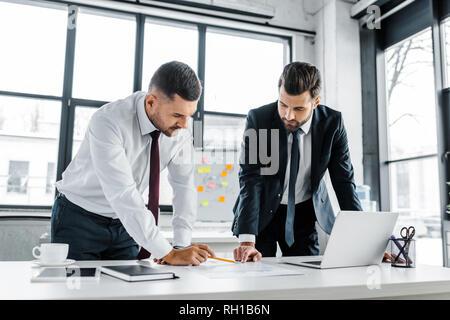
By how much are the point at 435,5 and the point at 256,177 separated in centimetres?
240

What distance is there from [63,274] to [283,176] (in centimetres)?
93

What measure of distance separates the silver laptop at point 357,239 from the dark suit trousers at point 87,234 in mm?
652

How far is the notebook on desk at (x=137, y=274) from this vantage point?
3.10 ft

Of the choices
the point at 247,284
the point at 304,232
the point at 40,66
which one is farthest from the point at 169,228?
the point at 247,284

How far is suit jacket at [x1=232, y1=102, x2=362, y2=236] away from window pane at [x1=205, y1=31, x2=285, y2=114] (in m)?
2.07

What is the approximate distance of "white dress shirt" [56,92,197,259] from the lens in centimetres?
125

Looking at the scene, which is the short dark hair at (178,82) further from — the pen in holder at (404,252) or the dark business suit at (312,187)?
the pen in holder at (404,252)

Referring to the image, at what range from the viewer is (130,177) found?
4.40 feet

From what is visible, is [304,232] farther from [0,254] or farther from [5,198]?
[5,198]

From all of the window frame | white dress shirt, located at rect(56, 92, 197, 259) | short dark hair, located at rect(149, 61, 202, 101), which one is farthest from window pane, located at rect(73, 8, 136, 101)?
short dark hair, located at rect(149, 61, 202, 101)

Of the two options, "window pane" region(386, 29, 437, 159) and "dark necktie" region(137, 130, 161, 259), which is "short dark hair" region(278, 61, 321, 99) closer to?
"dark necktie" region(137, 130, 161, 259)

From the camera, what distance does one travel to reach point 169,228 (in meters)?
3.42

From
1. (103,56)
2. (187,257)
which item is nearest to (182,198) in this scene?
(187,257)

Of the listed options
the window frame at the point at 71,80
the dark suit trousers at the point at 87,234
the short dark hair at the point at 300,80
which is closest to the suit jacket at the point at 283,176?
the short dark hair at the point at 300,80
